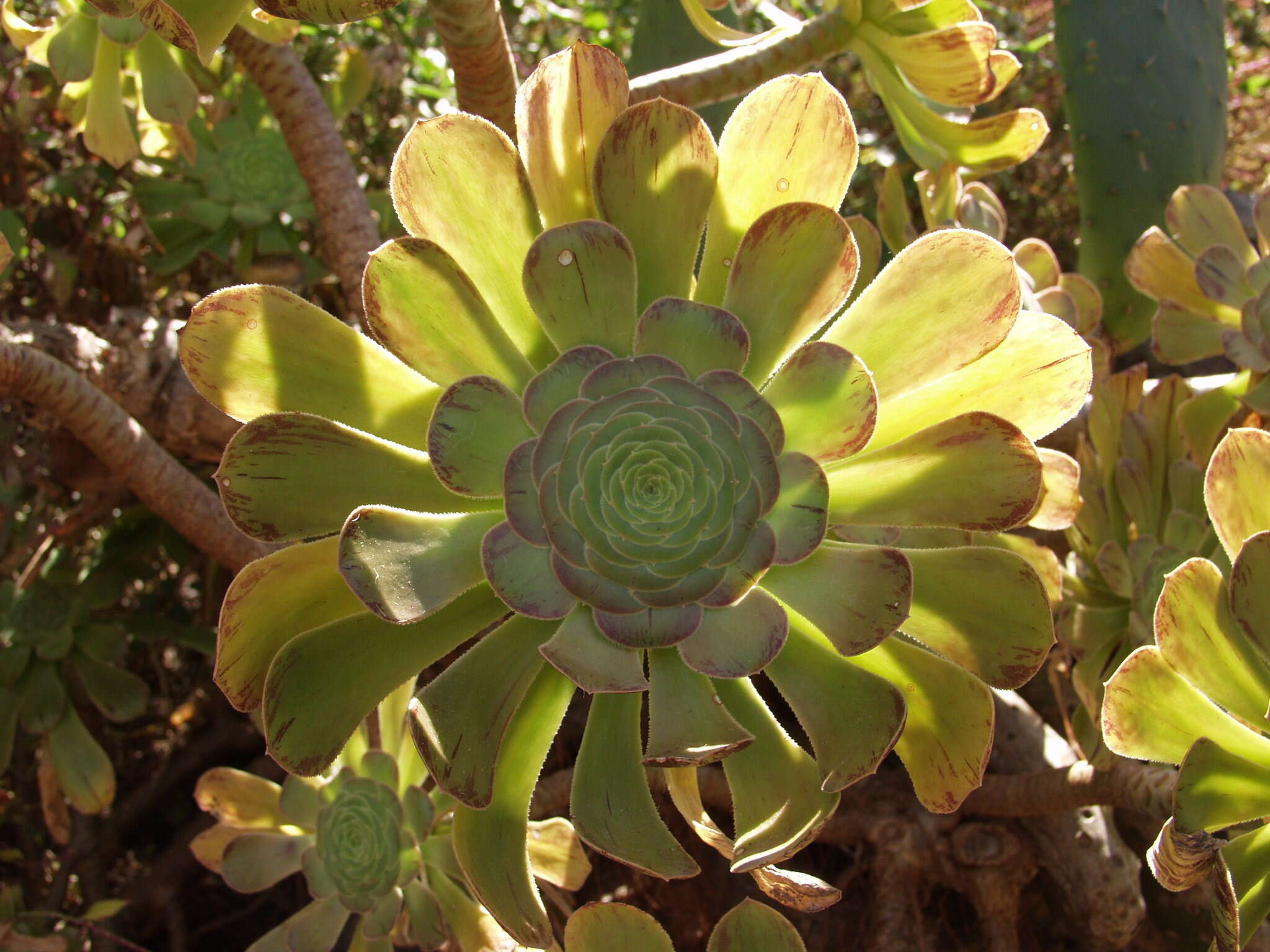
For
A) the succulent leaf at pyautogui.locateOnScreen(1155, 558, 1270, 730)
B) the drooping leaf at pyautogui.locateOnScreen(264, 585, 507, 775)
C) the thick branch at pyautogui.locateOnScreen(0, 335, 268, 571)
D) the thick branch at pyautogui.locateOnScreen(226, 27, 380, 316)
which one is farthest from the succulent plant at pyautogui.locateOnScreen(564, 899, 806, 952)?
the thick branch at pyautogui.locateOnScreen(226, 27, 380, 316)

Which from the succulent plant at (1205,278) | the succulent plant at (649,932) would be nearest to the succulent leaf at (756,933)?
the succulent plant at (649,932)

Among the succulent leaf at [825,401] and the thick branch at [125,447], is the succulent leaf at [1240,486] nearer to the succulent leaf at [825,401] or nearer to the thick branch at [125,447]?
the succulent leaf at [825,401]

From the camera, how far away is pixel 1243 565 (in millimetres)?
738

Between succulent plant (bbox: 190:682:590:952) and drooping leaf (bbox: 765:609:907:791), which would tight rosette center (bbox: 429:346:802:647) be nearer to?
drooping leaf (bbox: 765:609:907:791)

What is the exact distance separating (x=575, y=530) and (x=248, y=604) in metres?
0.23

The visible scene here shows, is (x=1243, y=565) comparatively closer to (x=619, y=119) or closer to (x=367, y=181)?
(x=619, y=119)

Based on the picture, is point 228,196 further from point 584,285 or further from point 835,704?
point 835,704

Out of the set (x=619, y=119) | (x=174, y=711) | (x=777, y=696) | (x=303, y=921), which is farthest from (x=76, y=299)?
(x=619, y=119)

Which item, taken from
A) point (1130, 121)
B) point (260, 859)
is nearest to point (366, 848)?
point (260, 859)

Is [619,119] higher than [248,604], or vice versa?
[619,119]

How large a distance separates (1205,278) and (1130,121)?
66 centimetres

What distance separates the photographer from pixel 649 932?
0.84m

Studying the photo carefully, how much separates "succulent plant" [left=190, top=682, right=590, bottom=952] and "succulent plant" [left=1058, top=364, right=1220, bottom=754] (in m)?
0.61

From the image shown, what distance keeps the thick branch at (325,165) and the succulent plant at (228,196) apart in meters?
0.38
